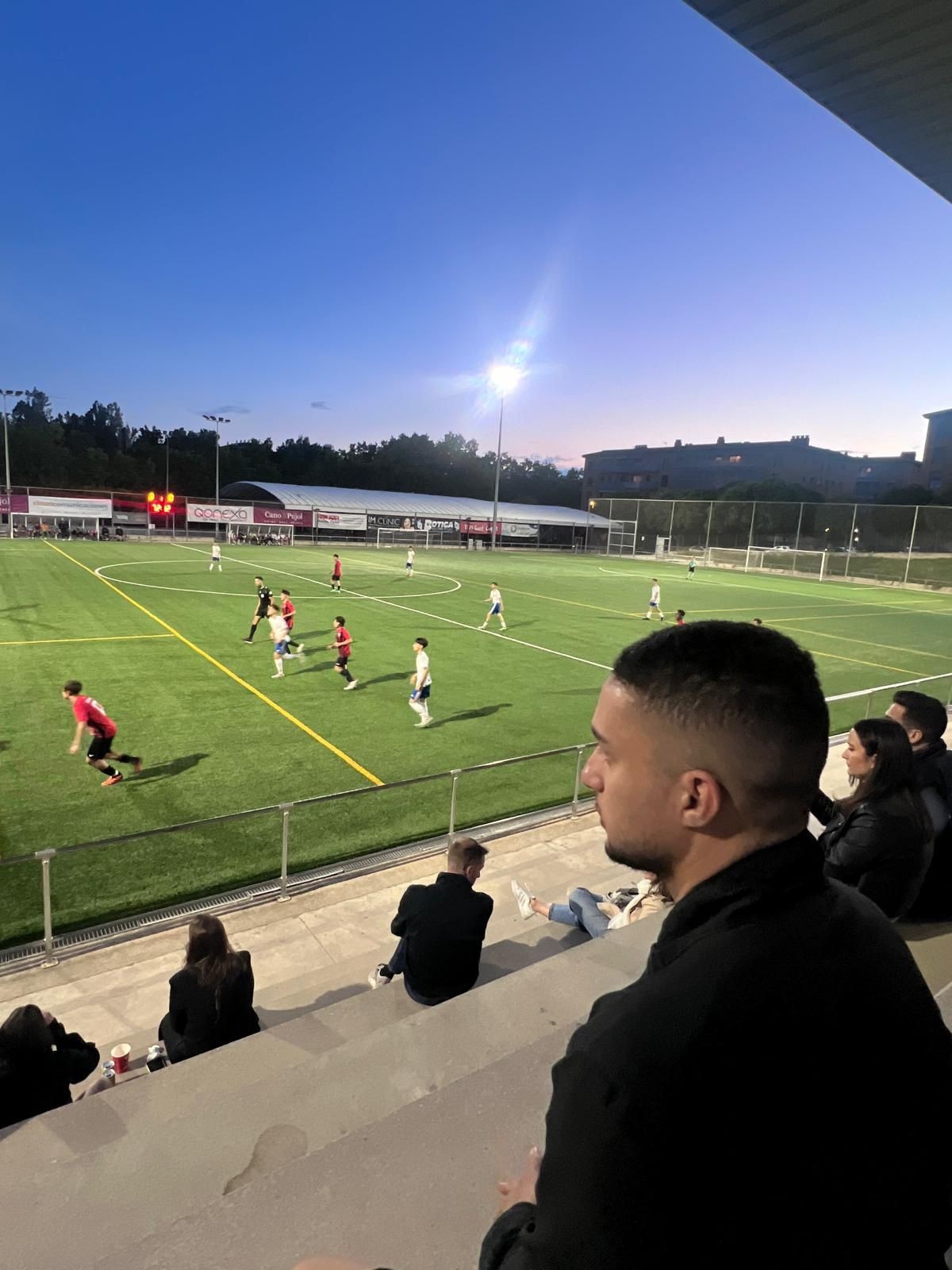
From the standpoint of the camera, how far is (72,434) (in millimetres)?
98625

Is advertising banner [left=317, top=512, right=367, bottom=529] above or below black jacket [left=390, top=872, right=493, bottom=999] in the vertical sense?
above

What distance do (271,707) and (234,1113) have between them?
11.9 m

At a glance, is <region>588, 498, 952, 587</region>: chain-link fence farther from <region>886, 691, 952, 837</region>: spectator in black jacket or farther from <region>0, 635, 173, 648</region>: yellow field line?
<region>886, 691, 952, 837</region>: spectator in black jacket

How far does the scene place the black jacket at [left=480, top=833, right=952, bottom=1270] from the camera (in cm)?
115

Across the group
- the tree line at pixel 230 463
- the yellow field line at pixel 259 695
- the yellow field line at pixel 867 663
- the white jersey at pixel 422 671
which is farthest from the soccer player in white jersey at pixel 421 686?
the tree line at pixel 230 463

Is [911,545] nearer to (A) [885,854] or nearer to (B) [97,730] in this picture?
(B) [97,730]

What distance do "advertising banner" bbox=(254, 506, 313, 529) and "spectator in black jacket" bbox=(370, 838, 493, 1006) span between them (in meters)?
64.4

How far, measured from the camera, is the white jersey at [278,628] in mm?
17016

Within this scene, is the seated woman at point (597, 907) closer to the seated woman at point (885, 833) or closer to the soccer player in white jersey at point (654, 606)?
the seated woman at point (885, 833)

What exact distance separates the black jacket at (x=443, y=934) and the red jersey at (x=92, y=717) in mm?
7030

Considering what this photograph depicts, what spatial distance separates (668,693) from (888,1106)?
759 millimetres

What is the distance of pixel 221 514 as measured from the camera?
64000 millimetres

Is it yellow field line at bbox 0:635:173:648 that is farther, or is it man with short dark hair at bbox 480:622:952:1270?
yellow field line at bbox 0:635:173:648

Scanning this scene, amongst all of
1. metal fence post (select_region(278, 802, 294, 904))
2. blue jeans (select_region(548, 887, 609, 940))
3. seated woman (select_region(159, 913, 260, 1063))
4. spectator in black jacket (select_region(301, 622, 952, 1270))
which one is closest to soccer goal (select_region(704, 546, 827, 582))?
blue jeans (select_region(548, 887, 609, 940))
